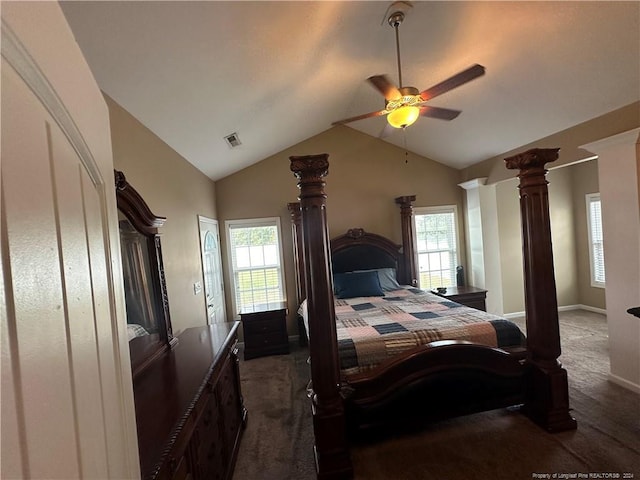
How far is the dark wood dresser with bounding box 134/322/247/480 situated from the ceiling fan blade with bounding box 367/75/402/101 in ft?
6.79

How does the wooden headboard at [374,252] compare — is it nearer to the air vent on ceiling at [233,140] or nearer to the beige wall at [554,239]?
the air vent on ceiling at [233,140]

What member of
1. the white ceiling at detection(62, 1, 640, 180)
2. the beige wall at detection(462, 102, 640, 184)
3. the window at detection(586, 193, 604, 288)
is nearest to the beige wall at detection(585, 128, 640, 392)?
the beige wall at detection(462, 102, 640, 184)

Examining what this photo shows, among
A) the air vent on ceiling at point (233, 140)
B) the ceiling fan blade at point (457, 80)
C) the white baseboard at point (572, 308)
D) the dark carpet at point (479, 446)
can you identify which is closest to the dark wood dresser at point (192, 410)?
the dark carpet at point (479, 446)

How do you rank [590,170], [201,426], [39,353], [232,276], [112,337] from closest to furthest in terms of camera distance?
[39,353], [112,337], [201,426], [232,276], [590,170]

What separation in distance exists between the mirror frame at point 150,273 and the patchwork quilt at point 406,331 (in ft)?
4.05

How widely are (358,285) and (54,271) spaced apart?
13.1ft

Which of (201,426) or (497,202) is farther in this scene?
(497,202)

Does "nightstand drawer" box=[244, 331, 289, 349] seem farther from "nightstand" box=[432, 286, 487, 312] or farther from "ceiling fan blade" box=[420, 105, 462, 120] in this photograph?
"ceiling fan blade" box=[420, 105, 462, 120]

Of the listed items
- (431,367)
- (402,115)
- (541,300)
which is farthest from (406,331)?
(402,115)

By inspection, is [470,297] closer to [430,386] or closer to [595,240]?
[430,386]

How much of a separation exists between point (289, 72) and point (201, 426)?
2.53 m

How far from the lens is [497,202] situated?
17.0 feet

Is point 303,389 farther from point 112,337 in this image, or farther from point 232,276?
point 112,337

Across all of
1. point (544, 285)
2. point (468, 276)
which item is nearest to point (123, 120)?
point (544, 285)
